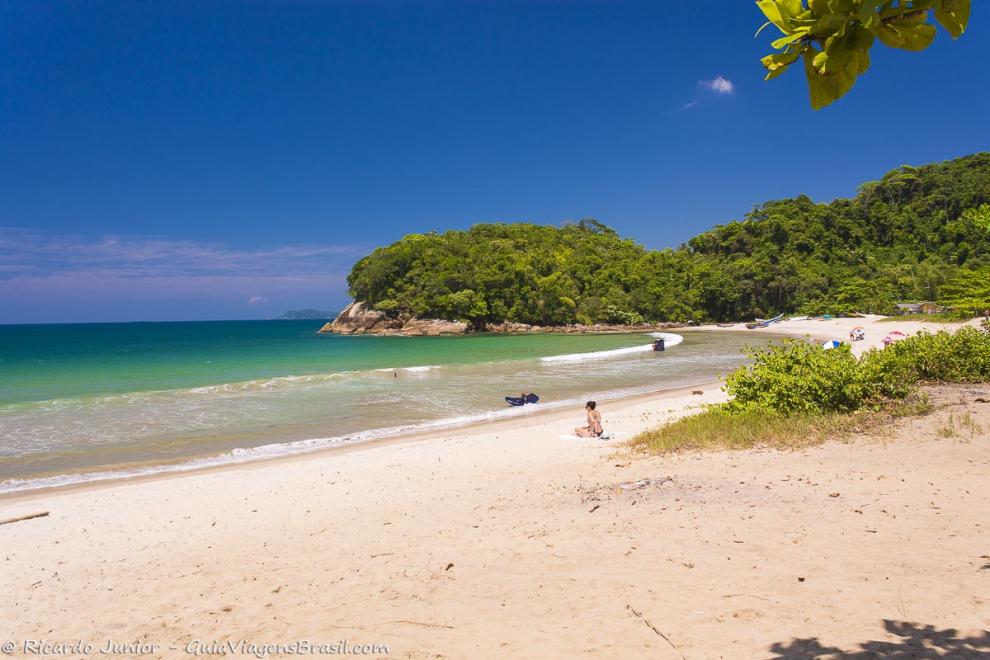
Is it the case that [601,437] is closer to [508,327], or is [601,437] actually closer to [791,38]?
[791,38]

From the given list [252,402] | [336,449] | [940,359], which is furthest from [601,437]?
[252,402]

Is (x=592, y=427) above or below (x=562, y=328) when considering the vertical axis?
below

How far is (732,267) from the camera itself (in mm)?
86500

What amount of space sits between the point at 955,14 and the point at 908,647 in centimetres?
337

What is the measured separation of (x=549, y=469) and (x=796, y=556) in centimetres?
441

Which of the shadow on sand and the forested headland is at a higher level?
the forested headland

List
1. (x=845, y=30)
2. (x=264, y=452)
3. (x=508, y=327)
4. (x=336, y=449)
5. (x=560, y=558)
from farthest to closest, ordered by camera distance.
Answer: (x=508, y=327) → (x=336, y=449) → (x=264, y=452) → (x=560, y=558) → (x=845, y=30)

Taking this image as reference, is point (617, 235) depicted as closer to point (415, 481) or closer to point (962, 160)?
point (962, 160)

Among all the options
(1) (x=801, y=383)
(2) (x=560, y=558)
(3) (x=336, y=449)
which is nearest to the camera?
(2) (x=560, y=558)

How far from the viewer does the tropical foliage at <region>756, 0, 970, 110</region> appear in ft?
4.24

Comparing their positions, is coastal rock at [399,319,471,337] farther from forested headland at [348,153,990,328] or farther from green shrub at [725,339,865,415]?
green shrub at [725,339,865,415]

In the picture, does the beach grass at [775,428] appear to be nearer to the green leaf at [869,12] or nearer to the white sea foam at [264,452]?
the white sea foam at [264,452]

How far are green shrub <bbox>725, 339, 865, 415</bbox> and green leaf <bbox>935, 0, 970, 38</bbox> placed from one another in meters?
8.73

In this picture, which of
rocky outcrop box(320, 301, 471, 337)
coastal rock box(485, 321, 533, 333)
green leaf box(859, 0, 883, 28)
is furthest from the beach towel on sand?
coastal rock box(485, 321, 533, 333)
